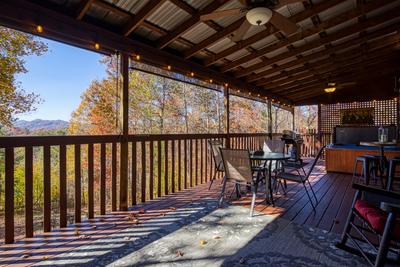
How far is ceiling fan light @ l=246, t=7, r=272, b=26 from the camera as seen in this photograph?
2.45 meters

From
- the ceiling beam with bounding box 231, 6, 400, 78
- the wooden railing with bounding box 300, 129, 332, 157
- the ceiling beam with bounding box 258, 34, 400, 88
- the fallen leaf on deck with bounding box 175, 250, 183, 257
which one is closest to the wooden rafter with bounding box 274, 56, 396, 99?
the ceiling beam with bounding box 258, 34, 400, 88

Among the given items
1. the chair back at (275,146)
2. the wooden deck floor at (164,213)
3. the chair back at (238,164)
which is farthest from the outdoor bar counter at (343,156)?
the chair back at (238,164)

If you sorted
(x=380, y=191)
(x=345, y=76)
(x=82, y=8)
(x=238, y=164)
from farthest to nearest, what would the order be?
(x=345, y=76)
(x=238, y=164)
(x=82, y=8)
(x=380, y=191)

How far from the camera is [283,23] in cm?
284

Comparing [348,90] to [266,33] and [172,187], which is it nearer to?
[266,33]

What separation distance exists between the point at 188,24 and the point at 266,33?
1.50 m

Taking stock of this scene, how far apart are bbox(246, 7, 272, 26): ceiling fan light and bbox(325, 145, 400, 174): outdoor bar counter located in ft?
16.9

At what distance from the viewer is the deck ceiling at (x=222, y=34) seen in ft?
9.16

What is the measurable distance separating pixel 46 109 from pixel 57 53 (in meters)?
4.88

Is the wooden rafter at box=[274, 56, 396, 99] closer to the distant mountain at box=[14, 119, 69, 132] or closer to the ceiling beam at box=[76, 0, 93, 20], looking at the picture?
the ceiling beam at box=[76, 0, 93, 20]

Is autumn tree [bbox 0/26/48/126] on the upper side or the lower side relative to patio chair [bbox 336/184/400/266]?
upper

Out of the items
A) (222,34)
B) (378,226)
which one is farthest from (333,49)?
(378,226)

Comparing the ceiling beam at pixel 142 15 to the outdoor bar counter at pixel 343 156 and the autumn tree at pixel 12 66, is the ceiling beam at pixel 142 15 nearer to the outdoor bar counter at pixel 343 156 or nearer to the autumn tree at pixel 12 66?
the outdoor bar counter at pixel 343 156

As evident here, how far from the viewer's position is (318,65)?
6723mm
